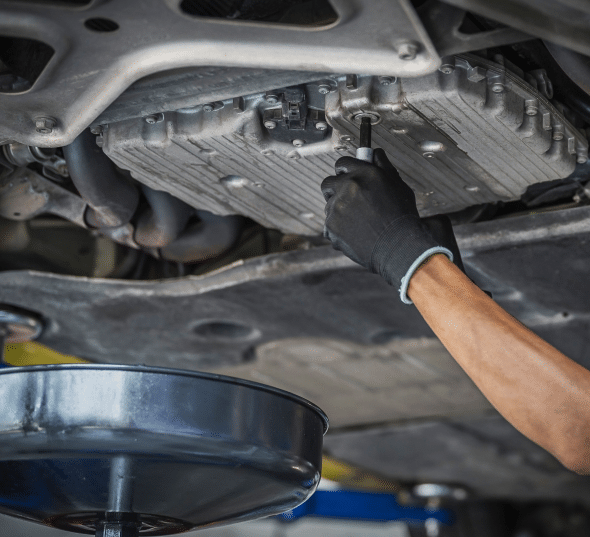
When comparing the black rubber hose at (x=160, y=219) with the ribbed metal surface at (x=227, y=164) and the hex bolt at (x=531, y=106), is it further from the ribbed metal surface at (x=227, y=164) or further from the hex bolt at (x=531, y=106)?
the hex bolt at (x=531, y=106)

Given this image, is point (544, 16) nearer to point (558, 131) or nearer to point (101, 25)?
point (558, 131)

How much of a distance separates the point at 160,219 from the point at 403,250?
703mm

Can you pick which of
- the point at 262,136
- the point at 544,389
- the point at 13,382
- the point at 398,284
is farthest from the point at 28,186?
the point at 544,389

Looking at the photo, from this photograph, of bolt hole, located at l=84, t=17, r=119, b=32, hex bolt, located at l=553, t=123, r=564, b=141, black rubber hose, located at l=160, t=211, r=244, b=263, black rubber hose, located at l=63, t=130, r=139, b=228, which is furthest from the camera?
black rubber hose, located at l=160, t=211, r=244, b=263

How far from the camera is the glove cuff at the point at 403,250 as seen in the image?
1.13 metres

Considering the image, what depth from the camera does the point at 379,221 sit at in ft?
3.85

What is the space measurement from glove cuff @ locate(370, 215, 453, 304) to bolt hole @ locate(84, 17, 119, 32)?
494 mm

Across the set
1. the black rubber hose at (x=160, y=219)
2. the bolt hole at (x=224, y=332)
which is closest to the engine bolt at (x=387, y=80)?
the black rubber hose at (x=160, y=219)

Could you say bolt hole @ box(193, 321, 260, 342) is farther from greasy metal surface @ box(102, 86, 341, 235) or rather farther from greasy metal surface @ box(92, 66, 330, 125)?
greasy metal surface @ box(92, 66, 330, 125)

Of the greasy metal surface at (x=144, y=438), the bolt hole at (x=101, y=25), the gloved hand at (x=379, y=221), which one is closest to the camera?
the greasy metal surface at (x=144, y=438)

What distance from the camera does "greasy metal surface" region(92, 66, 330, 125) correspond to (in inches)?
44.9

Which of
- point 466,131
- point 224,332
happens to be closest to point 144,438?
point 466,131

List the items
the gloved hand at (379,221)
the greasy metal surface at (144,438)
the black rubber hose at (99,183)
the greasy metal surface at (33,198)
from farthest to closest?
1. the greasy metal surface at (33,198)
2. the black rubber hose at (99,183)
3. the gloved hand at (379,221)
4. the greasy metal surface at (144,438)

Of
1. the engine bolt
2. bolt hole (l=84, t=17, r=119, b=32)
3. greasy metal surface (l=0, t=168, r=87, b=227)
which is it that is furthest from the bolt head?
greasy metal surface (l=0, t=168, r=87, b=227)
